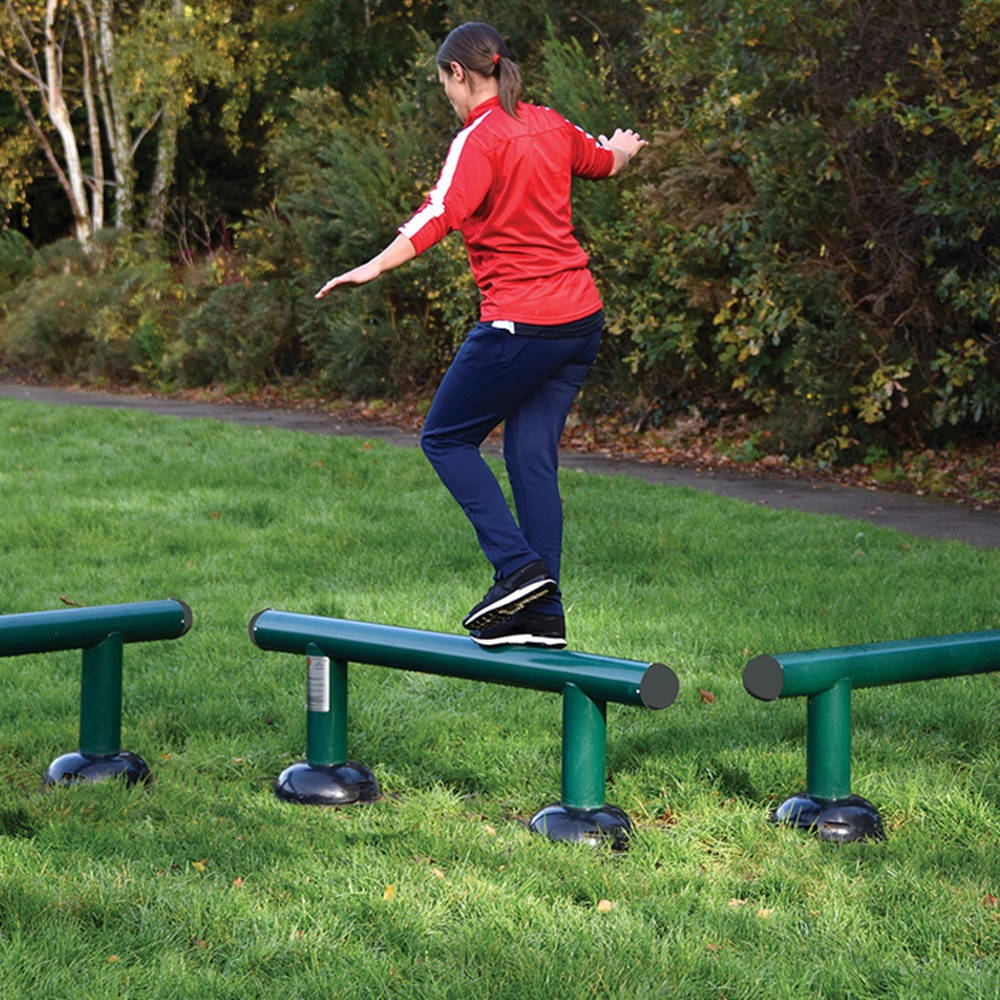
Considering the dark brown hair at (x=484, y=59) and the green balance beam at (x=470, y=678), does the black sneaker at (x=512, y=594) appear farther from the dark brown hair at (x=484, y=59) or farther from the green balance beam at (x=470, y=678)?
the dark brown hair at (x=484, y=59)

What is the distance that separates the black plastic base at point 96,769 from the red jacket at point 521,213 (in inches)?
69.2

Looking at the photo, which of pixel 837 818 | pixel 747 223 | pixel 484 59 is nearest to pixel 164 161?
pixel 747 223

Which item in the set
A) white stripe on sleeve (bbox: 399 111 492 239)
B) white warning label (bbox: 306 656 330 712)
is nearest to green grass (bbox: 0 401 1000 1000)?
white warning label (bbox: 306 656 330 712)

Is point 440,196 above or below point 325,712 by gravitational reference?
above

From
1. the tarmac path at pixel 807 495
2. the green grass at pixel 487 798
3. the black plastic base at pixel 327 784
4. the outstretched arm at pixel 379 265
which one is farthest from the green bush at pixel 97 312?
the outstretched arm at pixel 379 265

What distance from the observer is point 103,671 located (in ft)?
14.0

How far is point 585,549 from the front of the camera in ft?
25.2

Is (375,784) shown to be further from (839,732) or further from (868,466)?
(868,466)

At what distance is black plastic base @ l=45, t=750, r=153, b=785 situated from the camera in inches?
166

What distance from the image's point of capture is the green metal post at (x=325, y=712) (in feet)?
14.0

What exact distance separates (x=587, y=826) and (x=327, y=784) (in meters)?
0.85

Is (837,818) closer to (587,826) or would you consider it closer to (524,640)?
(587,826)

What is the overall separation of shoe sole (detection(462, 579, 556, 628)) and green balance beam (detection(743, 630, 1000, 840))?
31.7 inches

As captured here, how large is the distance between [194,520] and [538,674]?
16.7ft
